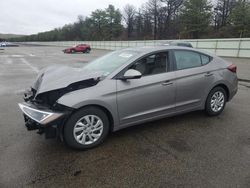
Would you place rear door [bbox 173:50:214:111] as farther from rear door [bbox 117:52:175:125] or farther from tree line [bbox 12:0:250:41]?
tree line [bbox 12:0:250:41]

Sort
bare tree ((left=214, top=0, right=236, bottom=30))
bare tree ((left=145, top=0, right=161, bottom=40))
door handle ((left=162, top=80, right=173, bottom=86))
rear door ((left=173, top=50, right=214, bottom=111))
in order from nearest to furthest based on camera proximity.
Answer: door handle ((left=162, top=80, right=173, bottom=86)) → rear door ((left=173, top=50, right=214, bottom=111)) → bare tree ((left=214, top=0, right=236, bottom=30)) → bare tree ((left=145, top=0, right=161, bottom=40))

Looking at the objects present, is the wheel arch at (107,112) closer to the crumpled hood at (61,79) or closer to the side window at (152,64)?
the crumpled hood at (61,79)

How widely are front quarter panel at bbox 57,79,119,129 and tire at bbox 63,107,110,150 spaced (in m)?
0.12

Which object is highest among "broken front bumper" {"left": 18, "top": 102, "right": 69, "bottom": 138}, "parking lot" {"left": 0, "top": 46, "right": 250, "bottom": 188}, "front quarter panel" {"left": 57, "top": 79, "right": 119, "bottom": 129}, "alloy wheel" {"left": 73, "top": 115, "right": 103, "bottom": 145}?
"front quarter panel" {"left": 57, "top": 79, "right": 119, "bottom": 129}

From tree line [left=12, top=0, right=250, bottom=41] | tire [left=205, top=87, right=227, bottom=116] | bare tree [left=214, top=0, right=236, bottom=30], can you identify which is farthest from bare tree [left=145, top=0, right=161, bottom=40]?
tire [left=205, top=87, right=227, bottom=116]

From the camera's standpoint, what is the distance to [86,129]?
3.25m

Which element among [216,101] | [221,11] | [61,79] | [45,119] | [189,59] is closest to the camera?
[45,119]

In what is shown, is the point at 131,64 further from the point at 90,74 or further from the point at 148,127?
the point at 148,127

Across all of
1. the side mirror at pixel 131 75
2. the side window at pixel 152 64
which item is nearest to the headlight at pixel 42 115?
the side mirror at pixel 131 75

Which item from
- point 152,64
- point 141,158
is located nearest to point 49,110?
point 141,158

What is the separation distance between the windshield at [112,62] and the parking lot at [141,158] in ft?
3.74

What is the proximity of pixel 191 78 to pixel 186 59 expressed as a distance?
390mm

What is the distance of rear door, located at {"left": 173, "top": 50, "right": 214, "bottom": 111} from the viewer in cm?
405

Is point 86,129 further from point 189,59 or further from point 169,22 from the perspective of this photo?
point 169,22
